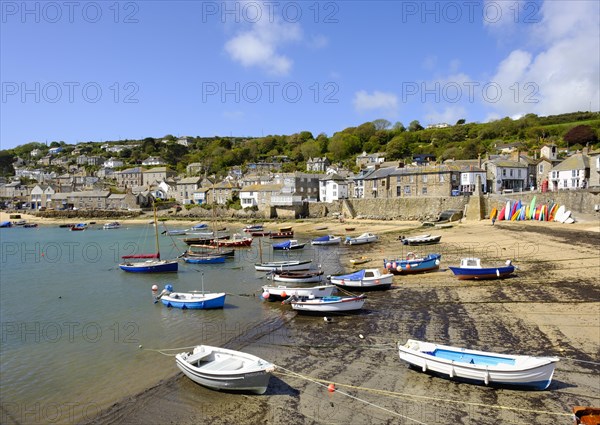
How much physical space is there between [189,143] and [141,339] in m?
178

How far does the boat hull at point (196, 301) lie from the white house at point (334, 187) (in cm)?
5706

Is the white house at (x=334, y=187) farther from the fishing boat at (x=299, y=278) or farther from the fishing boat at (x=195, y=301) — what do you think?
the fishing boat at (x=195, y=301)

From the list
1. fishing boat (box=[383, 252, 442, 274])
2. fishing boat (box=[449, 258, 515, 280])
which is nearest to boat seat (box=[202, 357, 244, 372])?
fishing boat (box=[449, 258, 515, 280])

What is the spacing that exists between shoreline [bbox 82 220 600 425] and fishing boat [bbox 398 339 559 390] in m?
0.31

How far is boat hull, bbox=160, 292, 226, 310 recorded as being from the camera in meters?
21.1

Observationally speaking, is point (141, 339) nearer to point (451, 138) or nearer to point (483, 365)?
point (483, 365)

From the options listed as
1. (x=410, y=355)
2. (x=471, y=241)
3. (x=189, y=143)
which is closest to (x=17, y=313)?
(x=410, y=355)

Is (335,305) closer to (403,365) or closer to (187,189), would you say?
(403,365)

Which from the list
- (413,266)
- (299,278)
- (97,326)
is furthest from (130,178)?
(413,266)

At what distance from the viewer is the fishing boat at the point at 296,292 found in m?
21.0

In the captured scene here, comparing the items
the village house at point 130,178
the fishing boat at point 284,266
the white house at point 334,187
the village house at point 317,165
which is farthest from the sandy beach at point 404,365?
the village house at point 130,178

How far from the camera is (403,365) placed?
13.1m

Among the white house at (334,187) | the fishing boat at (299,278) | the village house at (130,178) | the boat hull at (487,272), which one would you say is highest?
the village house at (130,178)

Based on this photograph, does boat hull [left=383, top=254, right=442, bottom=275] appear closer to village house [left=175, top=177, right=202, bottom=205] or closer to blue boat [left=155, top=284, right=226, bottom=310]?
blue boat [left=155, top=284, right=226, bottom=310]
